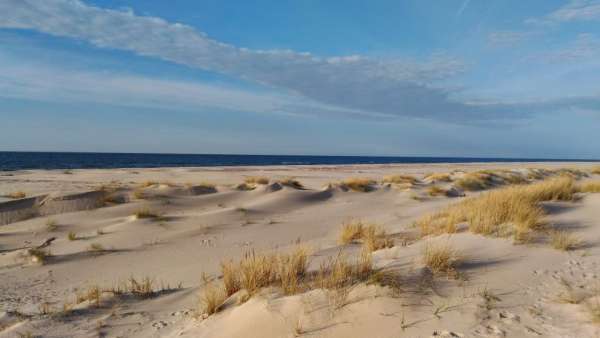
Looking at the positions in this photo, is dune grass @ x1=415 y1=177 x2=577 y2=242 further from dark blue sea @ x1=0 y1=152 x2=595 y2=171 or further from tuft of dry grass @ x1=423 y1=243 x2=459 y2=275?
dark blue sea @ x1=0 y1=152 x2=595 y2=171

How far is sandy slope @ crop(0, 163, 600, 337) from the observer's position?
9.95 feet

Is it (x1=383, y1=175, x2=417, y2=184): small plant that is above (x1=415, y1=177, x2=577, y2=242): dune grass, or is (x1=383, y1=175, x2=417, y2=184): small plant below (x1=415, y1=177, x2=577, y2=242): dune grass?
below

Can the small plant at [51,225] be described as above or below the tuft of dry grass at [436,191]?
below

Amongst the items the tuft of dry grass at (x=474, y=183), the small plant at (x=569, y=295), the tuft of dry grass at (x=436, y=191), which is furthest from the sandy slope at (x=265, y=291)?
the tuft of dry grass at (x=474, y=183)

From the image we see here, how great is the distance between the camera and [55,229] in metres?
8.22

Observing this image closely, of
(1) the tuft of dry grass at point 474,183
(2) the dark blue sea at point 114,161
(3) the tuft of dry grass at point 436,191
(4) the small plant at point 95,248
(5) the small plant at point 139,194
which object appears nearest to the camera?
(4) the small plant at point 95,248

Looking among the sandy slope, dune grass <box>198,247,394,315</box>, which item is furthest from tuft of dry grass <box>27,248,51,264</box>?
dune grass <box>198,247,394,315</box>

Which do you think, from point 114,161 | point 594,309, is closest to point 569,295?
point 594,309

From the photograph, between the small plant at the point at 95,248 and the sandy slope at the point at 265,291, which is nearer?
the sandy slope at the point at 265,291

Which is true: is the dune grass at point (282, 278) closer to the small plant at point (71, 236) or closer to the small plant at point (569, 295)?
the small plant at point (569, 295)

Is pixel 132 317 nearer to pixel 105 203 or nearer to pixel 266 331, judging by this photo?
pixel 266 331

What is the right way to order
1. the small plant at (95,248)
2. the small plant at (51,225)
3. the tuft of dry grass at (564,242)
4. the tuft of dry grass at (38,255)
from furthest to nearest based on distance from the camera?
1. the small plant at (51,225)
2. the small plant at (95,248)
3. the tuft of dry grass at (38,255)
4. the tuft of dry grass at (564,242)

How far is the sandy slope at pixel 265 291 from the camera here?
3.03m

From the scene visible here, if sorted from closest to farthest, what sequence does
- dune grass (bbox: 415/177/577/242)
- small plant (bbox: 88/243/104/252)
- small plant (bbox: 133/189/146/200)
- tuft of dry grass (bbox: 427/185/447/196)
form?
dune grass (bbox: 415/177/577/242) < small plant (bbox: 88/243/104/252) < small plant (bbox: 133/189/146/200) < tuft of dry grass (bbox: 427/185/447/196)
